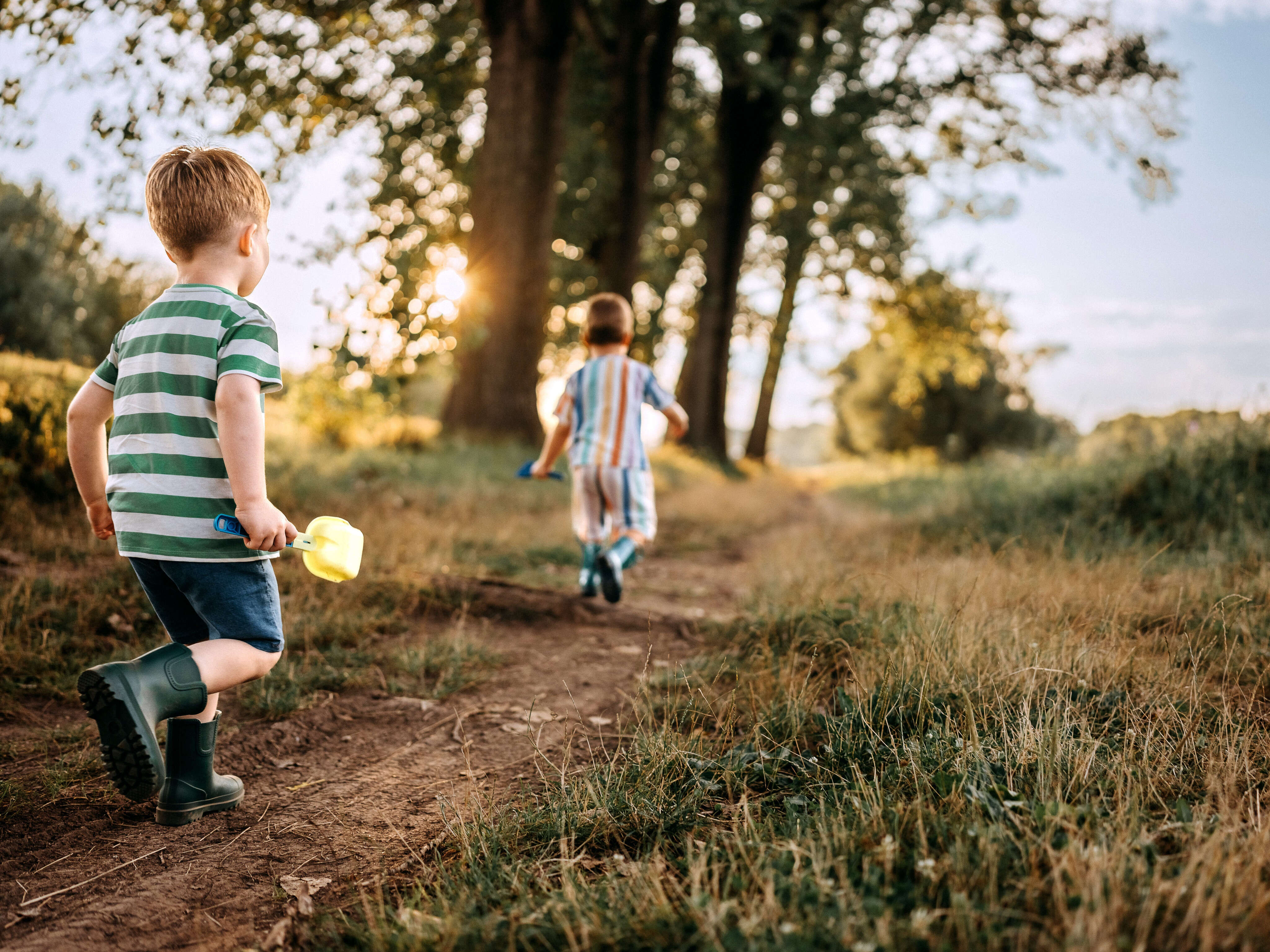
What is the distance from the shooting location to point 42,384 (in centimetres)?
561

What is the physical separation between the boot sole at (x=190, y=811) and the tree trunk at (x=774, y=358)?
21.0 meters

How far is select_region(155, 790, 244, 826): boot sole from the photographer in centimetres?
219

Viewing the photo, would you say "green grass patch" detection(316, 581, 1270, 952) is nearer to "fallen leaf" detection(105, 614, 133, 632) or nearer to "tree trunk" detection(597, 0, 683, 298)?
"fallen leaf" detection(105, 614, 133, 632)

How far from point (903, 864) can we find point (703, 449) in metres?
18.0

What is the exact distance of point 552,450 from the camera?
16.0 feet

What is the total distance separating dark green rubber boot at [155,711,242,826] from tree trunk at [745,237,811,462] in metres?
20.9

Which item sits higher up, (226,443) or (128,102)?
(128,102)

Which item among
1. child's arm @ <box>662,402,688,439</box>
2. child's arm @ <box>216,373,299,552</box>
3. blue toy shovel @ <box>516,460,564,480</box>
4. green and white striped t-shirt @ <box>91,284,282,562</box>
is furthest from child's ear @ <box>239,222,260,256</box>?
child's arm @ <box>662,402,688,439</box>

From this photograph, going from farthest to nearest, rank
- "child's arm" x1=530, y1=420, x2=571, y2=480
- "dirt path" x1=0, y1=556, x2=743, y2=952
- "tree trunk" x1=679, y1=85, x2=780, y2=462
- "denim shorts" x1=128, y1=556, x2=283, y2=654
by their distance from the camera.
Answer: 1. "tree trunk" x1=679, y1=85, x2=780, y2=462
2. "child's arm" x1=530, y1=420, x2=571, y2=480
3. "denim shorts" x1=128, y1=556, x2=283, y2=654
4. "dirt path" x1=0, y1=556, x2=743, y2=952

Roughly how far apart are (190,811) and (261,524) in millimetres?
880

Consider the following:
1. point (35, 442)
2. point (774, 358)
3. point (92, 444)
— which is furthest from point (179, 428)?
point (774, 358)

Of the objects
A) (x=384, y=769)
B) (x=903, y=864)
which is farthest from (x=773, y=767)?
(x=384, y=769)

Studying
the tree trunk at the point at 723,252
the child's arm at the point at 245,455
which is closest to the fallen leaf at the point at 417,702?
the child's arm at the point at 245,455

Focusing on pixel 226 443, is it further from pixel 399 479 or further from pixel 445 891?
pixel 399 479
